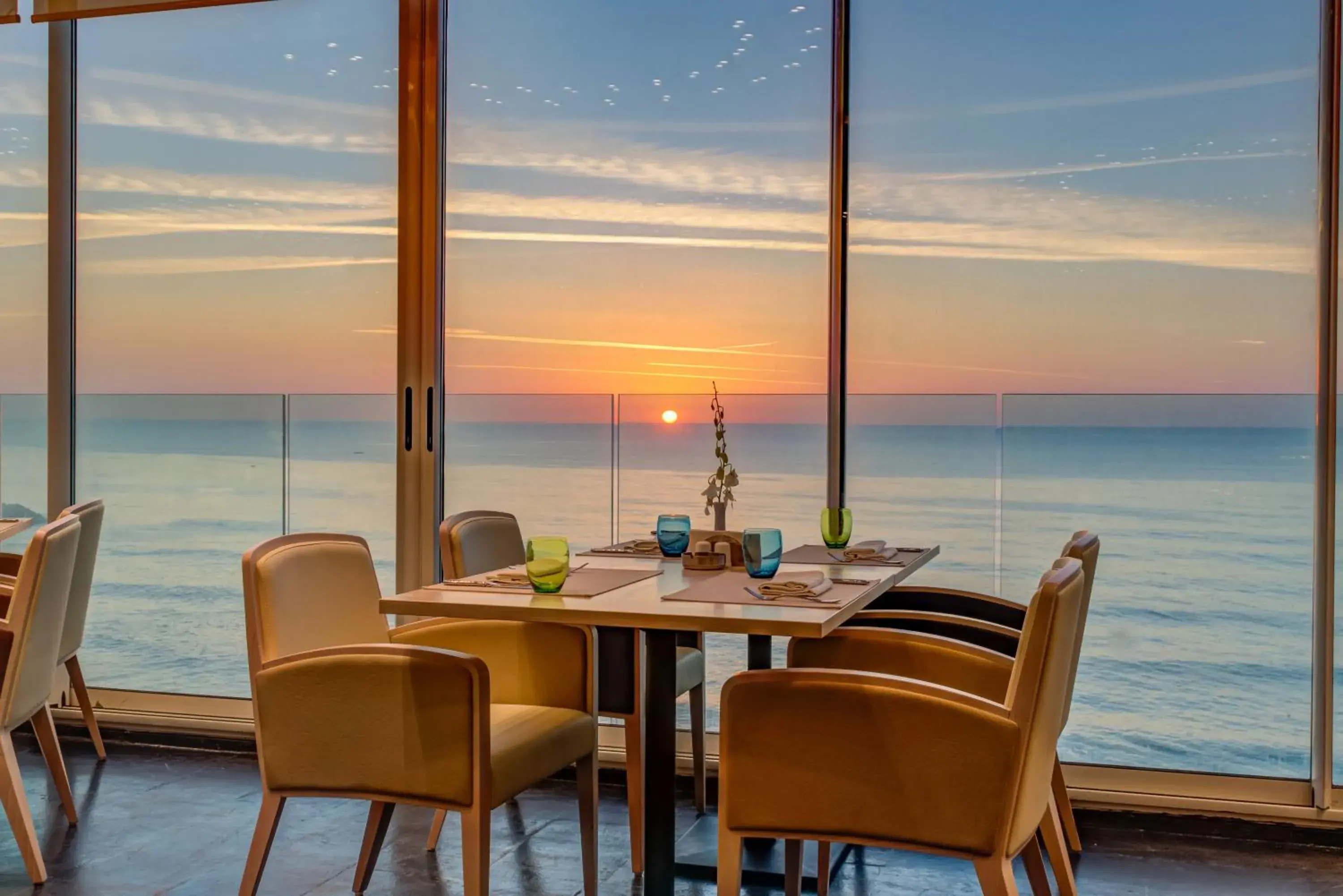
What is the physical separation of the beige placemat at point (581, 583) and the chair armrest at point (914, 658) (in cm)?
45

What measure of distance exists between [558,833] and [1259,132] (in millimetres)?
3004

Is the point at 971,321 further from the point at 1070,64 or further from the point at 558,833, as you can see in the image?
the point at 558,833

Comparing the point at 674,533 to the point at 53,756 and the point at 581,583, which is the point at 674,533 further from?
the point at 53,756

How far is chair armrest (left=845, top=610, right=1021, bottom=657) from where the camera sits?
3137mm

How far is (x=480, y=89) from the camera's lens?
176 inches

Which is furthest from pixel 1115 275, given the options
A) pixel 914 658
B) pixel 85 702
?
pixel 85 702

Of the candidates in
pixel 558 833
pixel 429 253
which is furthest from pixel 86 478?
pixel 558 833

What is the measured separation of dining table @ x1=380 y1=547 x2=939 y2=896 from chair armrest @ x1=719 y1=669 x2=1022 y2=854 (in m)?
0.12

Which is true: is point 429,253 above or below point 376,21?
below

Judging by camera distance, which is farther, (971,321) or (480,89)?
(480,89)

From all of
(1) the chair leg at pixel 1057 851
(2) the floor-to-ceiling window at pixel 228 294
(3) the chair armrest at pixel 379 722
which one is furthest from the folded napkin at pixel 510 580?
(2) the floor-to-ceiling window at pixel 228 294

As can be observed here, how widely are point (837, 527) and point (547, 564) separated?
1199 millimetres

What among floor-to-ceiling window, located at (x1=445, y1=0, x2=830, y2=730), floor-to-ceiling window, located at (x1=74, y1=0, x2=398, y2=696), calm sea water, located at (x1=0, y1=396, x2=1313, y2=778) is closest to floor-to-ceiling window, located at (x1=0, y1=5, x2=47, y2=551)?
calm sea water, located at (x1=0, y1=396, x2=1313, y2=778)

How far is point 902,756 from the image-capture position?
7.30 ft
